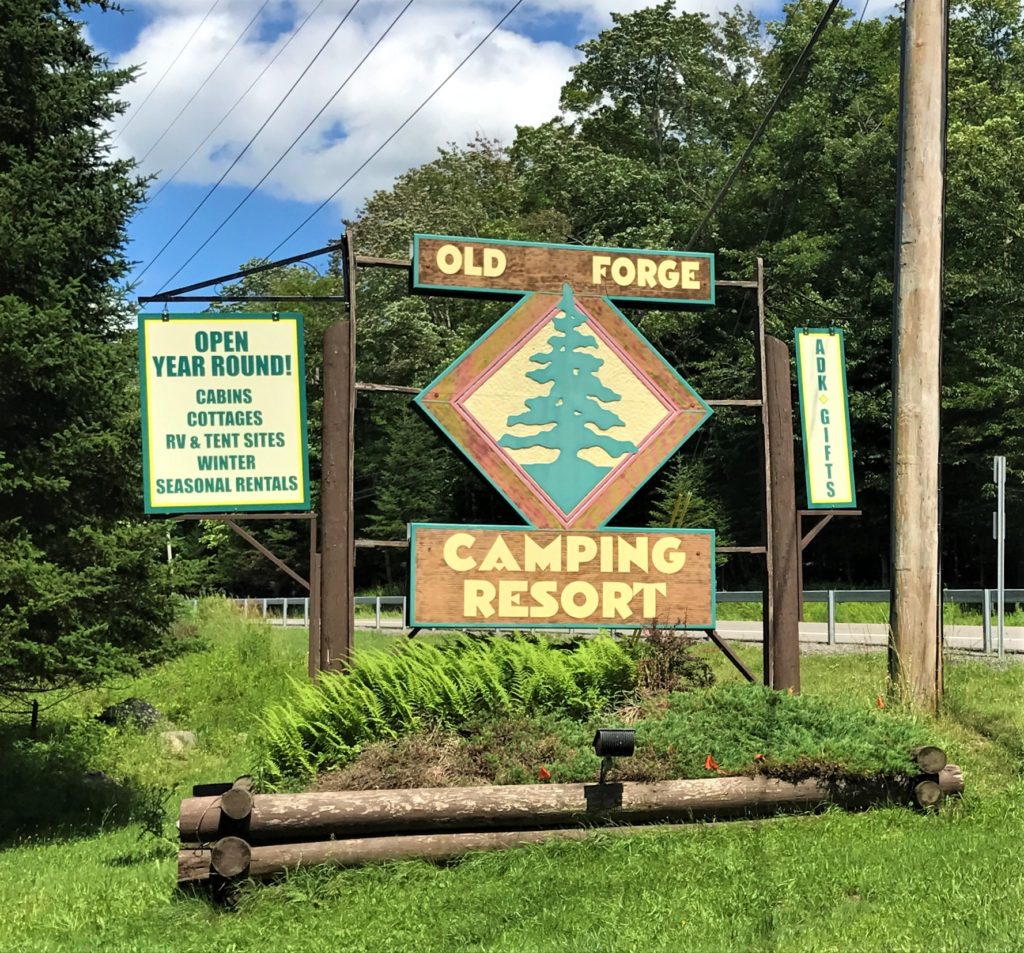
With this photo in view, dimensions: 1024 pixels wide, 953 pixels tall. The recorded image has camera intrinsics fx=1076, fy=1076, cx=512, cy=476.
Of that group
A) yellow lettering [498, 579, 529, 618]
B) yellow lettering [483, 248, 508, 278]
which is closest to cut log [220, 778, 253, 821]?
yellow lettering [498, 579, 529, 618]

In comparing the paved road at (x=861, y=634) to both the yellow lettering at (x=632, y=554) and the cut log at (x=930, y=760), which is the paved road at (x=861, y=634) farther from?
the cut log at (x=930, y=760)

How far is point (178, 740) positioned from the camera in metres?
16.9

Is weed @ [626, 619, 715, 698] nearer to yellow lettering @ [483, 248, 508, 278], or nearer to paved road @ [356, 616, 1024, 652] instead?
yellow lettering @ [483, 248, 508, 278]

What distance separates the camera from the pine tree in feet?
30.8

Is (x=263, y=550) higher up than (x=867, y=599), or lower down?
higher up

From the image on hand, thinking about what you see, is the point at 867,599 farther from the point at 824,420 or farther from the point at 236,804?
the point at 236,804

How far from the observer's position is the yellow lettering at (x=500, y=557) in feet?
29.7

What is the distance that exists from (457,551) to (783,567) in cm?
292

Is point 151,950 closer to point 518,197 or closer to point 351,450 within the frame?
point 351,450

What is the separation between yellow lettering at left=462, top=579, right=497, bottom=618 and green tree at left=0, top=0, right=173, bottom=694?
5.11m

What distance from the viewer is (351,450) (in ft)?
29.2

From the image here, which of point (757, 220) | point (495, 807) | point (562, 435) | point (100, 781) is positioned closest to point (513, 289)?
point (562, 435)

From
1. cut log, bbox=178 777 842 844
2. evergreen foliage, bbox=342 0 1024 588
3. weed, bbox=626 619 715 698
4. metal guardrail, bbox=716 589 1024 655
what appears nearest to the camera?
cut log, bbox=178 777 842 844

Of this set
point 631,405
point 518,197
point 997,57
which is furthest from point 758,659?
point 518,197
